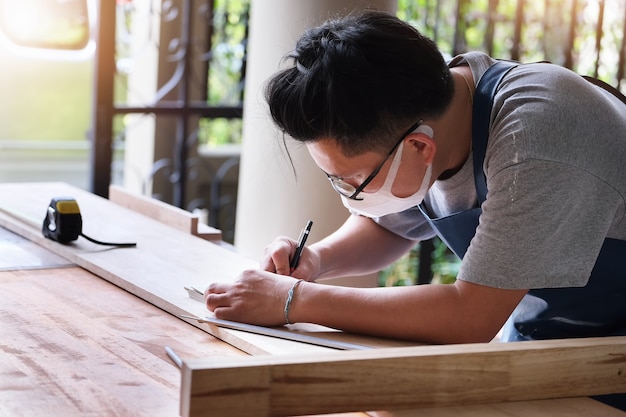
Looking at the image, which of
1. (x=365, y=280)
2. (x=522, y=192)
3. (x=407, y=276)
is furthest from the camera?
(x=407, y=276)

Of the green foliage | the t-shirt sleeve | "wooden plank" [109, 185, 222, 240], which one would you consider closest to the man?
the t-shirt sleeve

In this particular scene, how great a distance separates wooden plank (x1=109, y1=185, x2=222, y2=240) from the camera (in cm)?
224

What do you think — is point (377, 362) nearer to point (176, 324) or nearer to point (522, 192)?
point (522, 192)

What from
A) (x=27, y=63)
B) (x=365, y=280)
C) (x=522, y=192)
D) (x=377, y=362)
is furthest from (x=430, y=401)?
(x=27, y=63)

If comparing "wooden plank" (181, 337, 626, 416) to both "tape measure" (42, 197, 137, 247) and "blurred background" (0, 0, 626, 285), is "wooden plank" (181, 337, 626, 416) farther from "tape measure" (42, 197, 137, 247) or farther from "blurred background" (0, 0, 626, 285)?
"blurred background" (0, 0, 626, 285)

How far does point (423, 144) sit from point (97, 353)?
0.64 metres

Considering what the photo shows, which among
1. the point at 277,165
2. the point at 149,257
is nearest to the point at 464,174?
Result: the point at 149,257

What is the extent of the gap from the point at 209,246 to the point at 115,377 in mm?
867

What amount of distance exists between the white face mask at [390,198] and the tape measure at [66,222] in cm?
60

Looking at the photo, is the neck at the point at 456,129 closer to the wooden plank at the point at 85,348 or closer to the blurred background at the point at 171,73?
the wooden plank at the point at 85,348

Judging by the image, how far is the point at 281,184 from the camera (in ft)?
9.53

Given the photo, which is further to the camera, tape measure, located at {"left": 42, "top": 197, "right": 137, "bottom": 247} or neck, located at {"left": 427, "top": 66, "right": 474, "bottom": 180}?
tape measure, located at {"left": 42, "top": 197, "right": 137, "bottom": 247}

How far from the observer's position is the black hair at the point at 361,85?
145cm

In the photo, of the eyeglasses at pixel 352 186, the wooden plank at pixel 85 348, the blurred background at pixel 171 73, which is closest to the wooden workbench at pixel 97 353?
the wooden plank at pixel 85 348
